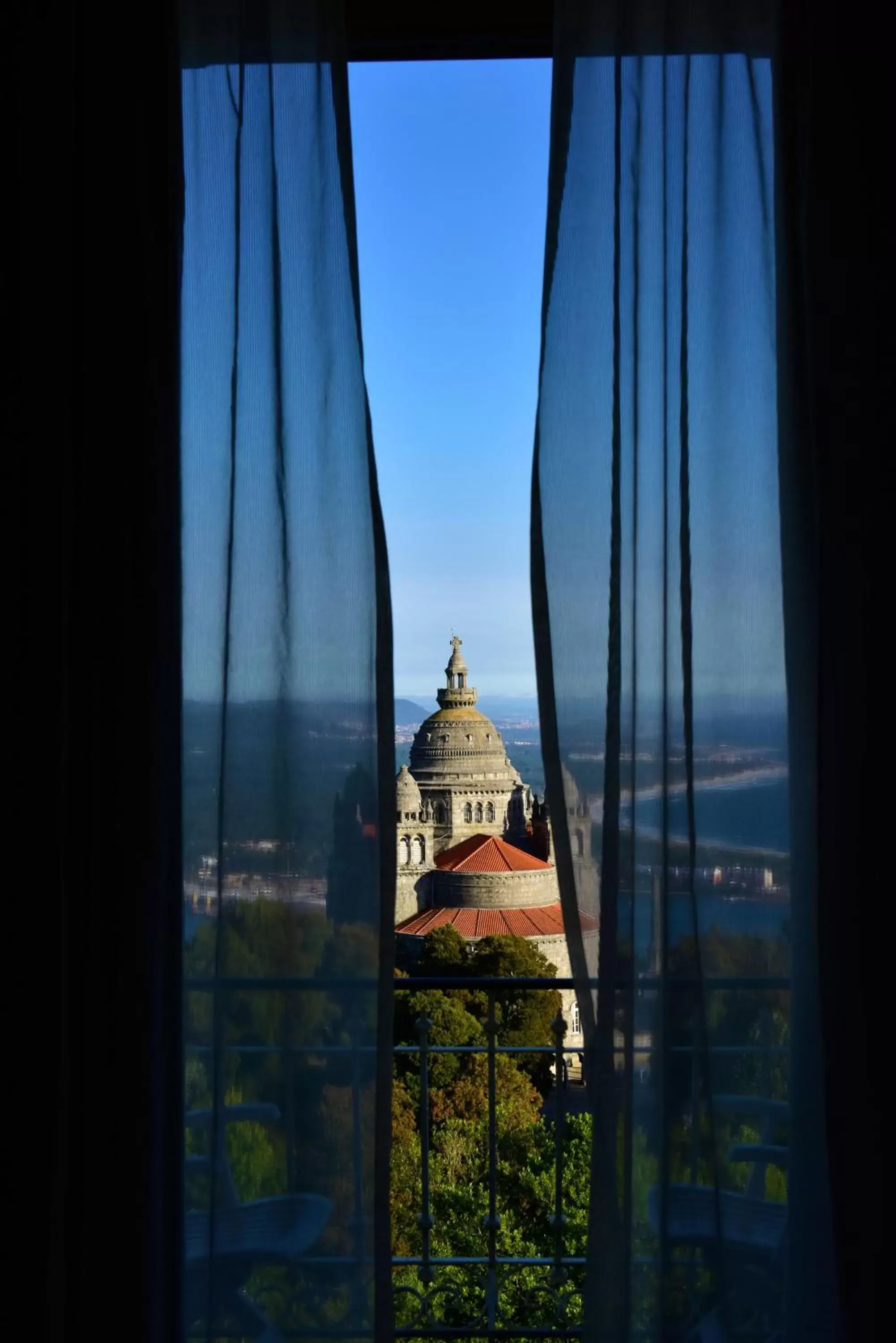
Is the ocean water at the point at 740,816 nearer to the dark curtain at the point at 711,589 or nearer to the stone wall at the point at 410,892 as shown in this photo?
the dark curtain at the point at 711,589

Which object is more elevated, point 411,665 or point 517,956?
point 411,665

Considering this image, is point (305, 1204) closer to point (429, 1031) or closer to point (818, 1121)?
point (429, 1031)

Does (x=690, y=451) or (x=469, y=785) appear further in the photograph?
(x=469, y=785)

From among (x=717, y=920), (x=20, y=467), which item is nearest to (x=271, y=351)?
(x=20, y=467)

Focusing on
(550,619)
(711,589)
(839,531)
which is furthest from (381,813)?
(839,531)

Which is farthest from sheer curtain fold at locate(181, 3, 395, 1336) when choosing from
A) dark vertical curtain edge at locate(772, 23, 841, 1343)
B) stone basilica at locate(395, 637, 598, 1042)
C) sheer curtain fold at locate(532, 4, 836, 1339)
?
dark vertical curtain edge at locate(772, 23, 841, 1343)

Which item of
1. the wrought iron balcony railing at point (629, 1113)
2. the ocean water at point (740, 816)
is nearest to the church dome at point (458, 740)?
the ocean water at point (740, 816)

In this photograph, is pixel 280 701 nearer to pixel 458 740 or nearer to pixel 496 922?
pixel 458 740
